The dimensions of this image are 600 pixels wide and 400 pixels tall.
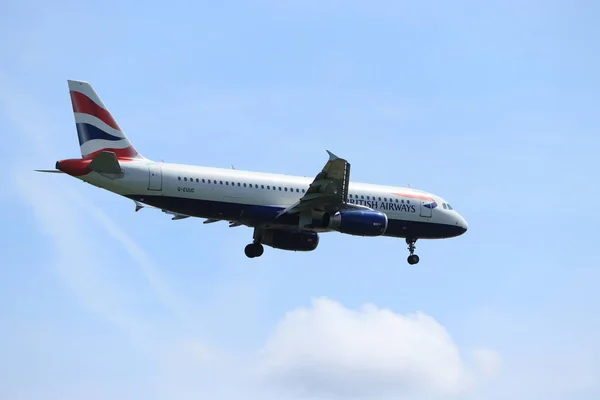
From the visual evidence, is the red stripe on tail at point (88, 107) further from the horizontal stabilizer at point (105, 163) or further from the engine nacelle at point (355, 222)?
the engine nacelle at point (355, 222)

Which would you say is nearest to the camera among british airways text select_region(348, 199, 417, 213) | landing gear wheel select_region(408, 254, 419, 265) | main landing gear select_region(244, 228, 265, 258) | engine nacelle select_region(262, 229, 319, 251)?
british airways text select_region(348, 199, 417, 213)

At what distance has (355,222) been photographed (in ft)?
161

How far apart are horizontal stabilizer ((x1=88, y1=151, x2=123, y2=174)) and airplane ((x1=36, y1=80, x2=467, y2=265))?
41 millimetres

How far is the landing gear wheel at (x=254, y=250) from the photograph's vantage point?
179ft

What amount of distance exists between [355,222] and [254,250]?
7.25 metres

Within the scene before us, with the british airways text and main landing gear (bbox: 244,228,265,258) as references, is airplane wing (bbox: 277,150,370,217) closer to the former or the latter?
the british airways text

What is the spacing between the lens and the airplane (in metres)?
47.2

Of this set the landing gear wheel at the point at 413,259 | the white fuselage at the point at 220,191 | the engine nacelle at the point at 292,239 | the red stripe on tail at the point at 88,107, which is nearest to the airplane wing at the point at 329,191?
the white fuselage at the point at 220,191

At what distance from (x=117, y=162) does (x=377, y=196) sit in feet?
42.8

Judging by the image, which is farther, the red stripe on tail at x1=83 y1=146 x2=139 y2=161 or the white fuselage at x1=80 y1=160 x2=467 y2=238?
the red stripe on tail at x1=83 y1=146 x2=139 y2=161

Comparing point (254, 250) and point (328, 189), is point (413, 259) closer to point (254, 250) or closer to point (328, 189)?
point (254, 250)

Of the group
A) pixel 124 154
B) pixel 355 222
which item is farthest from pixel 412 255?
pixel 124 154

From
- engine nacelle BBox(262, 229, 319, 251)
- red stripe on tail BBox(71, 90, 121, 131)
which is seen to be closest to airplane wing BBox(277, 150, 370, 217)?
engine nacelle BBox(262, 229, 319, 251)

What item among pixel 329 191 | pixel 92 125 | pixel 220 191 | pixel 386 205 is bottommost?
pixel 220 191
